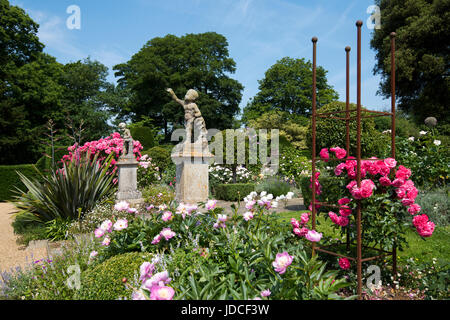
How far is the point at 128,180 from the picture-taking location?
26.8 ft

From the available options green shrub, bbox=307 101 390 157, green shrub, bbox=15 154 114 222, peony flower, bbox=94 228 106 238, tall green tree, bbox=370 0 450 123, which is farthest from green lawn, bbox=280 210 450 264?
tall green tree, bbox=370 0 450 123

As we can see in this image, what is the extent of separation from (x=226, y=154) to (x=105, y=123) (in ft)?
48.2

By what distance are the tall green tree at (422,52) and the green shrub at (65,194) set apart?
51.1 ft

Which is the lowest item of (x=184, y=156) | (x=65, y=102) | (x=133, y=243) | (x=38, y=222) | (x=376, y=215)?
(x=38, y=222)

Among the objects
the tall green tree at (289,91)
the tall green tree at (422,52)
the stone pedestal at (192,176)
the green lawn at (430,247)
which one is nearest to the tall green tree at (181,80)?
the tall green tree at (289,91)

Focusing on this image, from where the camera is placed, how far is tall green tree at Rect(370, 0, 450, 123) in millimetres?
14844

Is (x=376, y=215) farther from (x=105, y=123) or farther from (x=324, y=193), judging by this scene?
(x=105, y=123)

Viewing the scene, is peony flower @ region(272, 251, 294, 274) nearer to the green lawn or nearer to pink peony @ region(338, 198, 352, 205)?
pink peony @ region(338, 198, 352, 205)

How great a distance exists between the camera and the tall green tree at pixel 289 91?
26438 mm

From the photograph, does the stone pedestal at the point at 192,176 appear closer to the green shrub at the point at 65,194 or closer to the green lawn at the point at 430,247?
the green shrub at the point at 65,194

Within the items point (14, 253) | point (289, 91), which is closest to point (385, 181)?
point (14, 253)

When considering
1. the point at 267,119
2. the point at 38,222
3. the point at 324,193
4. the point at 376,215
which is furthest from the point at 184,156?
the point at 267,119

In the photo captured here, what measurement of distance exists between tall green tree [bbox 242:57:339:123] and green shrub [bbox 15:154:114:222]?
21.7m
